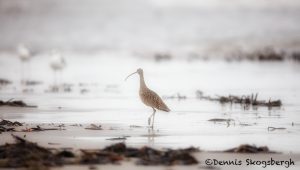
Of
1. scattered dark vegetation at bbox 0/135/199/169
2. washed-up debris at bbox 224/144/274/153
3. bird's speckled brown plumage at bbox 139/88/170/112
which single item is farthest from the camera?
bird's speckled brown plumage at bbox 139/88/170/112

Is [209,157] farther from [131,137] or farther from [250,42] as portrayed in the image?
[250,42]

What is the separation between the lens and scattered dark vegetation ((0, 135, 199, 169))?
25.6ft

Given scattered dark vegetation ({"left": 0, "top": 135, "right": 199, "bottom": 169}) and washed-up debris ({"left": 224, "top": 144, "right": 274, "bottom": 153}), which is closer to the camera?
scattered dark vegetation ({"left": 0, "top": 135, "right": 199, "bottom": 169})

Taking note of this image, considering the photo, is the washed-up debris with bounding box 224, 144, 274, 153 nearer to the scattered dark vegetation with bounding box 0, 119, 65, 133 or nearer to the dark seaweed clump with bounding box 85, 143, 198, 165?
the dark seaweed clump with bounding box 85, 143, 198, 165

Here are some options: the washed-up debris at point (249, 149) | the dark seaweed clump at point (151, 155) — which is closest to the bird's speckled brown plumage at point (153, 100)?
the washed-up debris at point (249, 149)

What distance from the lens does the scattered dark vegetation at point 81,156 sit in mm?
7793

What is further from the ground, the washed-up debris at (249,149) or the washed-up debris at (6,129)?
the washed-up debris at (6,129)

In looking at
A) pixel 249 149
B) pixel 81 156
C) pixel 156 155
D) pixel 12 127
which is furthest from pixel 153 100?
Answer: pixel 81 156

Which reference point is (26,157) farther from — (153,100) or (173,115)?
(173,115)

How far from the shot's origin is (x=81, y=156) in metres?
8.06

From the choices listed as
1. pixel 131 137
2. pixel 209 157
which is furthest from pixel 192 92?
pixel 209 157

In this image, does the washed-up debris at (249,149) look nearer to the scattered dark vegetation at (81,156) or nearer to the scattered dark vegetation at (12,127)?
the scattered dark vegetation at (81,156)

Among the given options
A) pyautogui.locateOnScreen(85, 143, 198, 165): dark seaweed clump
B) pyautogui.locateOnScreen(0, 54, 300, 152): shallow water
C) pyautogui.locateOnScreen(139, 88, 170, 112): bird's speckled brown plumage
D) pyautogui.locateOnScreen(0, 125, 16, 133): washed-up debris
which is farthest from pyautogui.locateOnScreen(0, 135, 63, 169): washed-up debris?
pyautogui.locateOnScreen(139, 88, 170, 112): bird's speckled brown plumage

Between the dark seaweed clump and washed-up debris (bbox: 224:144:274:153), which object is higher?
washed-up debris (bbox: 224:144:274:153)
